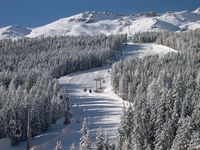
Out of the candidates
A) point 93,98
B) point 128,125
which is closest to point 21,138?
point 128,125

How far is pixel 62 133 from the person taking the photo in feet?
329

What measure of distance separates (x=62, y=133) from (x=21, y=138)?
8711 mm

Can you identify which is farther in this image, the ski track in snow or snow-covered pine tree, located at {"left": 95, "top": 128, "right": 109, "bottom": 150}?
the ski track in snow

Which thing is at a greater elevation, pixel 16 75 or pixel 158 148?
pixel 16 75

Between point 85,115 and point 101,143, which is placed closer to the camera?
point 101,143

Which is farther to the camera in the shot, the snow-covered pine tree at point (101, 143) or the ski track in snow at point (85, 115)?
the ski track in snow at point (85, 115)

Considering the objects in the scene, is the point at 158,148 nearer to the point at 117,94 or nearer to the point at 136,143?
the point at 136,143

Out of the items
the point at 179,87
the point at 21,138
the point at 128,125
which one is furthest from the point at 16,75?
the point at 128,125

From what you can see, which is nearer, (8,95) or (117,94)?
(8,95)

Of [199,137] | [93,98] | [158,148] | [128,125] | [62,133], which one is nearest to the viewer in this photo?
[199,137]

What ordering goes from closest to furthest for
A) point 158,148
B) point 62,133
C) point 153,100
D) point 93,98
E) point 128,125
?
point 158,148 → point 128,125 → point 153,100 → point 62,133 → point 93,98

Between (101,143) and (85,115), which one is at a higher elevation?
(85,115)

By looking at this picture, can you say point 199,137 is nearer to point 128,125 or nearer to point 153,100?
point 128,125

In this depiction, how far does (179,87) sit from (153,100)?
24.4 feet
